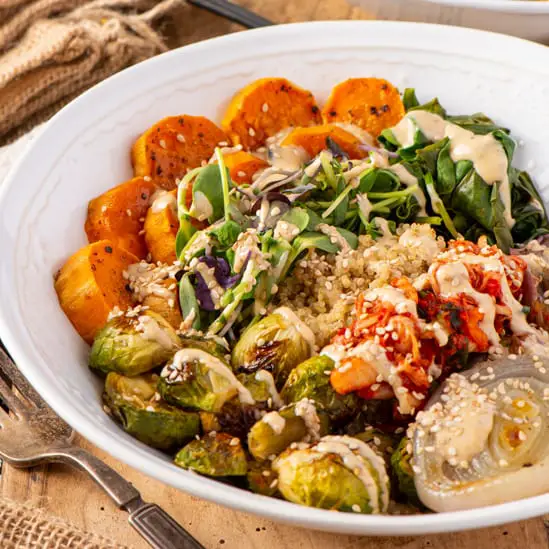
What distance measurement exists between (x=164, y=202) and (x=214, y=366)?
997 mm

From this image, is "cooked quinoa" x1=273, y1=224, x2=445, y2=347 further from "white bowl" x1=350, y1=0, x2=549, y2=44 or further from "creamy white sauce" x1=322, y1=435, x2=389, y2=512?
"white bowl" x1=350, y1=0, x2=549, y2=44

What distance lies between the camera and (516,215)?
3521 mm

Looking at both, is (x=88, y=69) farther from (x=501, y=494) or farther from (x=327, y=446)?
(x=501, y=494)

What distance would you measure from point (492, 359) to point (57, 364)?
148cm

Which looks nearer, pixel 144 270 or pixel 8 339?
pixel 8 339

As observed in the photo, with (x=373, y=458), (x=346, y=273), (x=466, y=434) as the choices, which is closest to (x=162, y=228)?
(x=346, y=273)

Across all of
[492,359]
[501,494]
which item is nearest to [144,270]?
[492,359]

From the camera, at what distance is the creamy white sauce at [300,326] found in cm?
275

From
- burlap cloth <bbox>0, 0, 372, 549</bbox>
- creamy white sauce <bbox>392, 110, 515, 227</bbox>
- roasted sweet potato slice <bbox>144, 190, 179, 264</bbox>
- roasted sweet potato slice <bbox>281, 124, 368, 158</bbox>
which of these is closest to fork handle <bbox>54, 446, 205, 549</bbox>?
roasted sweet potato slice <bbox>144, 190, 179, 264</bbox>

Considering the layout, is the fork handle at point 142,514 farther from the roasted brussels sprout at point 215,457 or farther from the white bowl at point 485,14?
the white bowl at point 485,14

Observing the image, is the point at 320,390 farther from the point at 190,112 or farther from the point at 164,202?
the point at 190,112

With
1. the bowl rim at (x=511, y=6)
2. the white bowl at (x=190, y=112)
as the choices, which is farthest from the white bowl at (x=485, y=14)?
the white bowl at (x=190, y=112)

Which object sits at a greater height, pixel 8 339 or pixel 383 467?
pixel 8 339

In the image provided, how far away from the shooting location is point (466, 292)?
2.71 meters
